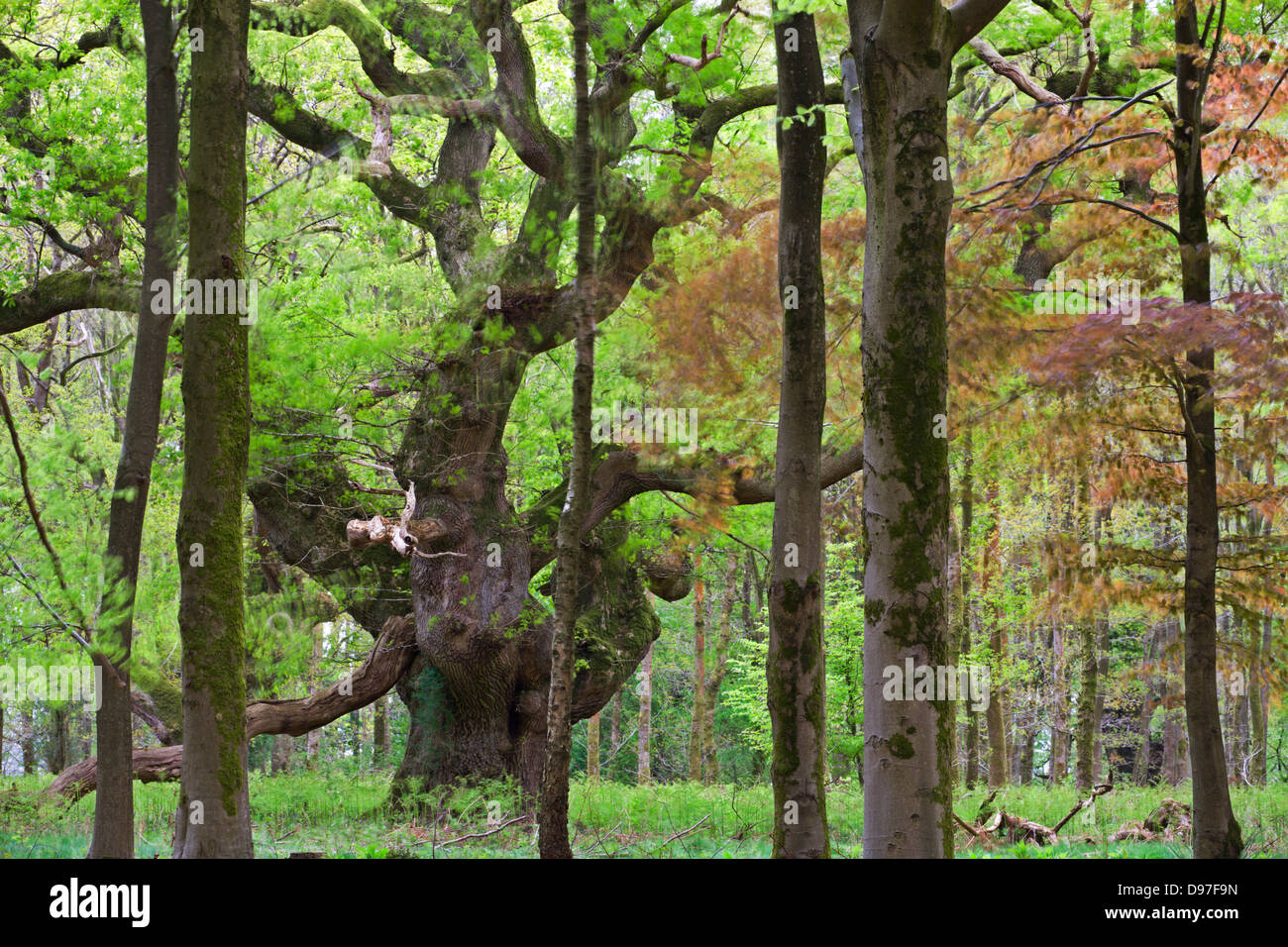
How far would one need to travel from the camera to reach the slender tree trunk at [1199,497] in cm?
787

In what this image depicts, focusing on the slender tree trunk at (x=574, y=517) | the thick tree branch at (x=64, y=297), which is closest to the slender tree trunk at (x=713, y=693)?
the thick tree branch at (x=64, y=297)

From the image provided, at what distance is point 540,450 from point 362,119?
594cm

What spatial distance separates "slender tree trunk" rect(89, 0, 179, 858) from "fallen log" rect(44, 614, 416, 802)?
18.2 feet

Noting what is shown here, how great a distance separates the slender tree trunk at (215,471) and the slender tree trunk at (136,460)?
60.0 inches

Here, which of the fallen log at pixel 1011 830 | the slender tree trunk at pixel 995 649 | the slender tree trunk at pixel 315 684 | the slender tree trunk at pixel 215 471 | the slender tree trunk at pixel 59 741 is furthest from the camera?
the slender tree trunk at pixel 59 741

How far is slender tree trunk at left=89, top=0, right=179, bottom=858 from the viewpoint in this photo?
8078 millimetres

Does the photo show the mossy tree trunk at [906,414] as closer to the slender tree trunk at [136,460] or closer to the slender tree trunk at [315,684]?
the slender tree trunk at [136,460]

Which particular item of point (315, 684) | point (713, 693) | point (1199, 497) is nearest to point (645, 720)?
point (713, 693)

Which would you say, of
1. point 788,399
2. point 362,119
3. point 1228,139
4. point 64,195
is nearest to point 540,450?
point 362,119

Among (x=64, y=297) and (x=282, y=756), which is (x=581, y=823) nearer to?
(x=64, y=297)

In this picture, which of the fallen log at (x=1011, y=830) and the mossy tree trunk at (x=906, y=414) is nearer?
the mossy tree trunk at (x=906, y=414)

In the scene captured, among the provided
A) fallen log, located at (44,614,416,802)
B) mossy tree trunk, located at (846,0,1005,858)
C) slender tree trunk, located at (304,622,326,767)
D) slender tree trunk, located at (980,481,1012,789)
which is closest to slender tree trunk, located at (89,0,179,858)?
mossy tree trunk, located at (846,0,1005,858)
